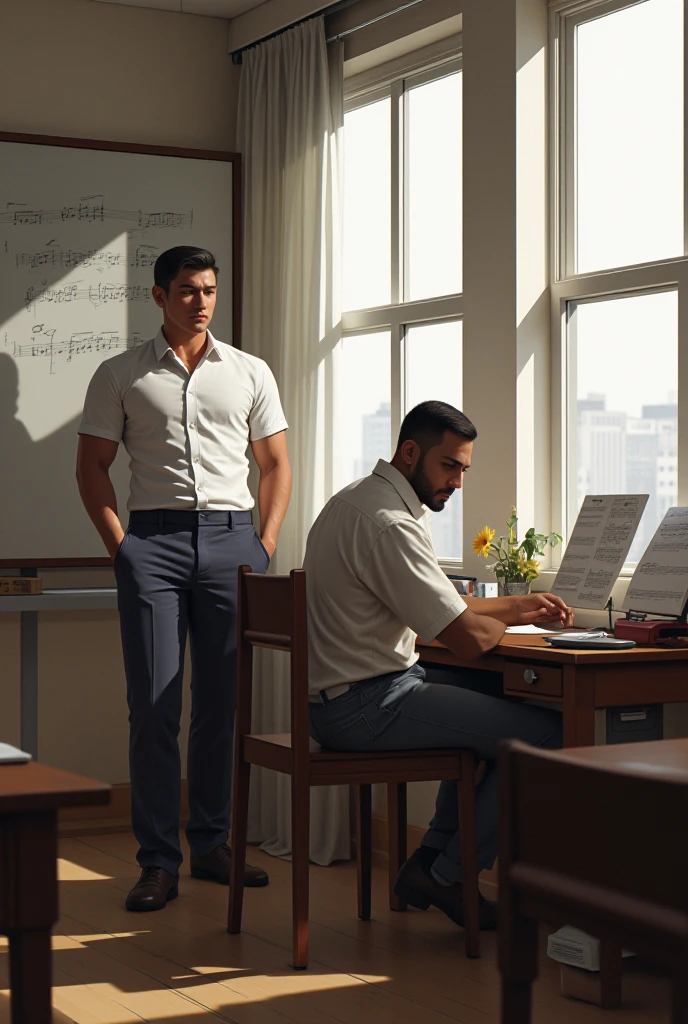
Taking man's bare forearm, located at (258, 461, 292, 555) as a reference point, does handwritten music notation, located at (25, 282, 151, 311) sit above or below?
above

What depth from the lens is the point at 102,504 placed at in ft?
12.5

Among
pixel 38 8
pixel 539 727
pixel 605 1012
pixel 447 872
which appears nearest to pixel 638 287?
pixel 539 727

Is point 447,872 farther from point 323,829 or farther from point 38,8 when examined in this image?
point 38,8

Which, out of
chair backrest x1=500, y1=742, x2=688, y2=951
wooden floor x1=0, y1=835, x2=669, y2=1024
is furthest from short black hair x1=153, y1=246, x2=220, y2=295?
chair backrest x1=500, y1=742, x2=688, y2=951

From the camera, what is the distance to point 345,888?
3914mm

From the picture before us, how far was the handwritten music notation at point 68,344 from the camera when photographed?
179 inches

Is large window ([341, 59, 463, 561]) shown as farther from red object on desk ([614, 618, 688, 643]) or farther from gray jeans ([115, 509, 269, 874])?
red object on desk ([614, 618, 688, 643])

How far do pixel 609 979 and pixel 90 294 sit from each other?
9.41 ft

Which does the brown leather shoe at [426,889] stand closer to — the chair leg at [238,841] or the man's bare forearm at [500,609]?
the chair leg at [238,841]

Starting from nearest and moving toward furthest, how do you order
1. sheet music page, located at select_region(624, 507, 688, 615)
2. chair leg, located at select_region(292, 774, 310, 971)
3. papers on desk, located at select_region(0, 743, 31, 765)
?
papers on desk, located at select_region(0, 743, 31, 765) → chair leg, located at select_region(292, 774, 310, 971) → sheet music page, located at select_region(624, 507, 688, 615)

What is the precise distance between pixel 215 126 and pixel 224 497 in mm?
1807

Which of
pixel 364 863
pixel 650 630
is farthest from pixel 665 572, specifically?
pixel 364 863

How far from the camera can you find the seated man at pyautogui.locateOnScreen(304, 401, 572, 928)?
305cm

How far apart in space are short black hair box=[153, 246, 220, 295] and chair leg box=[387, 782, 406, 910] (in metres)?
1.51
